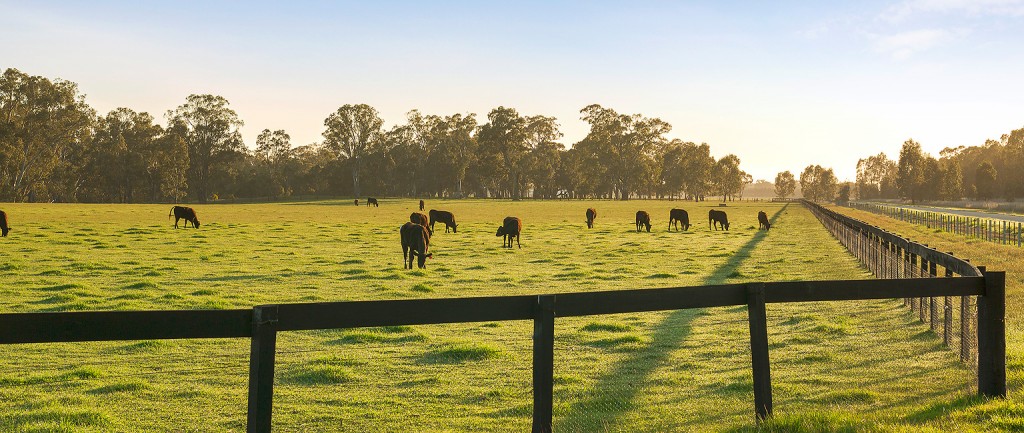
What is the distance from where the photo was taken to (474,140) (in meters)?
168

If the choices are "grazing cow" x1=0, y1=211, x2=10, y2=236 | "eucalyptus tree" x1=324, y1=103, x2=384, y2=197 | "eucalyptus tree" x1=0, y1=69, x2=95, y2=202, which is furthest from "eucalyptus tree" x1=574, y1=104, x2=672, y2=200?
"grazing cow" x1=0, y1=211, x2=10, y2=236

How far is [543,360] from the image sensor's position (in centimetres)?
604

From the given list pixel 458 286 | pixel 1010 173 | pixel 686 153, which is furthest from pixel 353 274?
pixel 1010 173

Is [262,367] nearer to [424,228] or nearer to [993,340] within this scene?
[993,340]

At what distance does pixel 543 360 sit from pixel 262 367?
203 cm

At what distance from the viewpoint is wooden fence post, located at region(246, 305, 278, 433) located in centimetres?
514

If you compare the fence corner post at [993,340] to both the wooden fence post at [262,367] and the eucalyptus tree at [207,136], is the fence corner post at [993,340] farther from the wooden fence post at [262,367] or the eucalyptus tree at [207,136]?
the eucalyptus tree at [207,136]

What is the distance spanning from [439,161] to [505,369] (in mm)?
146831

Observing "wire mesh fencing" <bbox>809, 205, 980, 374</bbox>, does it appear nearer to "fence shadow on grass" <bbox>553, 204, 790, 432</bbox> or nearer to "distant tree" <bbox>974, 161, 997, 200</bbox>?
"fence shadow on grass" <bbox>553, 204, 790, 432</bbox>

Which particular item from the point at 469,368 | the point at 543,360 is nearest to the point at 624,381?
the point at 469,368

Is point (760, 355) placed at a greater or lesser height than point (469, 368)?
greater

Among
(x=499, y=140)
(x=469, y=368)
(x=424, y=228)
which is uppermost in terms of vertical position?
(x=499, y=140)

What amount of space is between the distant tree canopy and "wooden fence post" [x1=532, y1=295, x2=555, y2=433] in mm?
113217

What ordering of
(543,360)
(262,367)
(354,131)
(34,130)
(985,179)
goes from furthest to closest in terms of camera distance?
(985,179) → (354,131) → (34,130) → (543,360) → (262,367)
